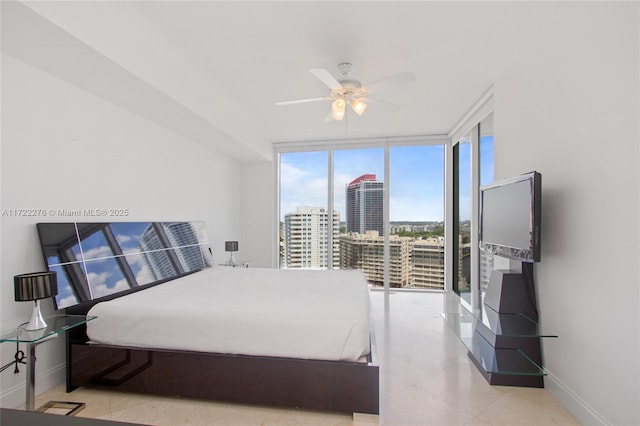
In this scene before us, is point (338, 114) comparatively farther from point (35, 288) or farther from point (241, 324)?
point (35, 288)

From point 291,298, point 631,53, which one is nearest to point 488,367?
point 291,298

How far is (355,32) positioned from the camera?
7.95 feet

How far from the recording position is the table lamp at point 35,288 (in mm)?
1776

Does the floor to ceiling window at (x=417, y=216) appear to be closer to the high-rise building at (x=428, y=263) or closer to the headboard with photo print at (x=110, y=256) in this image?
the high-rise building at (x=428, y=263)

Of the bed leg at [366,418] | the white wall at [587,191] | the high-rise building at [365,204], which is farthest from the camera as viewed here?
the high-rise building at [365,204]

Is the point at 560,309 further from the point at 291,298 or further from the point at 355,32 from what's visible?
the point at 355,32

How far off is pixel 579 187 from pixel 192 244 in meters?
3.85

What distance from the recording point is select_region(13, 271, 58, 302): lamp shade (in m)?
1.77

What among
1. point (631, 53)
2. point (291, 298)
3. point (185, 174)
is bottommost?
point (291, 298)

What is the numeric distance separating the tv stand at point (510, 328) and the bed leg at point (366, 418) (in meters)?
0.93

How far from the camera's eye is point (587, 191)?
191 centimetres

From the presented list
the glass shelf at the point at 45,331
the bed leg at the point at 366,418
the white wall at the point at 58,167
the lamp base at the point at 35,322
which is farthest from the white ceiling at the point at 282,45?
the bed leg at the point at 366,418

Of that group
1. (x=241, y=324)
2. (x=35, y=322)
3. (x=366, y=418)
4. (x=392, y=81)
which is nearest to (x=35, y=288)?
(x=35, y=322)

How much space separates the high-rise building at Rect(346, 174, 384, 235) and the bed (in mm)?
3313
